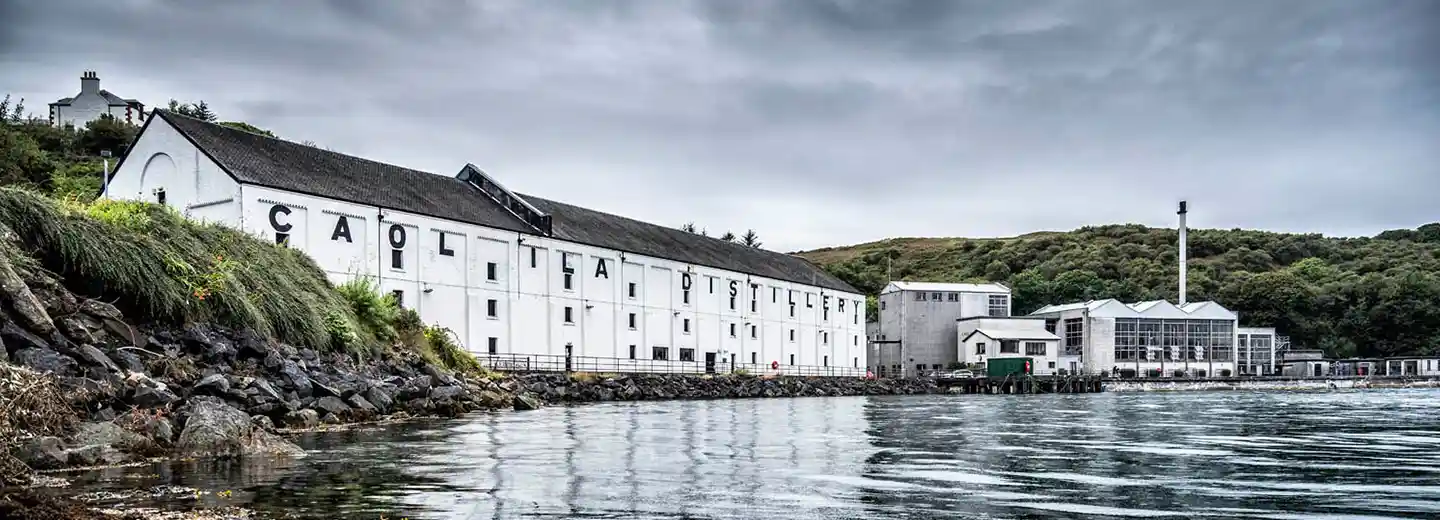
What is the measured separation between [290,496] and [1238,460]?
13.0 metres

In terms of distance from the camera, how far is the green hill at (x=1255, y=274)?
121 meters

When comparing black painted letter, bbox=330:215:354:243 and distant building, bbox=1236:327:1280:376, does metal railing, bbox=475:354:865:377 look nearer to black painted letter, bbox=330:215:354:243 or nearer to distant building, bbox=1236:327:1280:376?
black painted letter, bbox=330:215:354:243

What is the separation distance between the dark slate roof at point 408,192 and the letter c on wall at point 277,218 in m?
0.83

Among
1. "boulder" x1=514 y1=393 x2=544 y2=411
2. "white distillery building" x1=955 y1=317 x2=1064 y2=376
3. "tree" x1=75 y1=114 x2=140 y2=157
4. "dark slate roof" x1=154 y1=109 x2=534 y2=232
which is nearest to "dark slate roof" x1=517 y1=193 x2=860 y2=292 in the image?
"dark slate roof" x1=154 y1=109 x2=534 y2=232

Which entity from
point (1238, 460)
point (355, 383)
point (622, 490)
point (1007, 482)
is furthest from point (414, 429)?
point (1238, 460)

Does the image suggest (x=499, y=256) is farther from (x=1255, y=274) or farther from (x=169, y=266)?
(x=1255, y=274)

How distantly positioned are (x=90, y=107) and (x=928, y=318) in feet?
255

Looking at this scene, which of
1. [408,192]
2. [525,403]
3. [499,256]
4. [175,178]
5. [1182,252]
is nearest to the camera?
Result: [525,403]

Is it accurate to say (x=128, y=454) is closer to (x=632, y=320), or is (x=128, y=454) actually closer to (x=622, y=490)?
(x=622, y=490)

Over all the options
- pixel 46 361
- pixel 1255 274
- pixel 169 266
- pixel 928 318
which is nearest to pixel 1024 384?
pixel 928 318

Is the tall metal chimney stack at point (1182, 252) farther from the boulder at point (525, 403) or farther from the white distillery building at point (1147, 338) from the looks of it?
the boulder at point (525, 403)

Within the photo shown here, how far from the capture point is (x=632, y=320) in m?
64.5

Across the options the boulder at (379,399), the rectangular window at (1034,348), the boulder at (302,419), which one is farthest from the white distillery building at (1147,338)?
the boulder at (302,419)

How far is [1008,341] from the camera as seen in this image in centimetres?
9531
